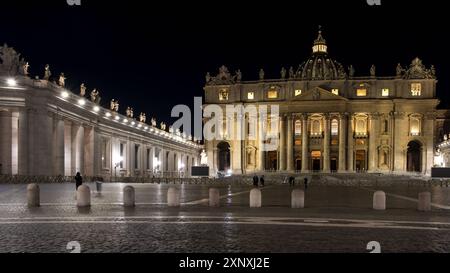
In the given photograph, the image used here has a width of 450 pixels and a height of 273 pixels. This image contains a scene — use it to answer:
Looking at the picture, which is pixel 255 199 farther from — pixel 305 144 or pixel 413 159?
pixel 413 159

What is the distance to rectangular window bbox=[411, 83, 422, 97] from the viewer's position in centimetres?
11112

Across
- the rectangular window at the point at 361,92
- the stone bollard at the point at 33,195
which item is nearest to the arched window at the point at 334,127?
the rectangular window at the point at 361,92

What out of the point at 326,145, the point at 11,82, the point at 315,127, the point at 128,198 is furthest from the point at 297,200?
the point at 315,127

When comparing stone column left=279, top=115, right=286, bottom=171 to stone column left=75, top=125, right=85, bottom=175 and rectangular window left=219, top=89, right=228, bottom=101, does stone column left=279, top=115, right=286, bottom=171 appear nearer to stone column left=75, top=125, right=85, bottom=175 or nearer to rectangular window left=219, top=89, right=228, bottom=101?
rectangular window left=219, top=89, right=228, bottom=101

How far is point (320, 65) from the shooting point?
130 metres

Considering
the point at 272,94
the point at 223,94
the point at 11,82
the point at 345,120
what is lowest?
the point at 345,120

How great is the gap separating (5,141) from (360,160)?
263ft

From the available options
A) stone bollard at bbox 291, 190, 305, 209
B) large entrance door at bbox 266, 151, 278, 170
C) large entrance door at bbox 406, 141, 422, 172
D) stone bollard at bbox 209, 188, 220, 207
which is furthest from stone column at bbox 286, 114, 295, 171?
stone bollard at bbox 291, 190, 305, 209

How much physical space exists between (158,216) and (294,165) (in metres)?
97.3

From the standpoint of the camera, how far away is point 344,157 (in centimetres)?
11088

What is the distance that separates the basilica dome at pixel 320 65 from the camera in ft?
410

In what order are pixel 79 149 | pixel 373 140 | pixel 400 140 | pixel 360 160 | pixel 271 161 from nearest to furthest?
pixel 79 149 < pixel 400 140 < pixel 373 140 < pixel 360 160 < pixel 271 161

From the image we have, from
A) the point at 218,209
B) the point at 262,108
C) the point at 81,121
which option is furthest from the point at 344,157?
the point at 218,209
